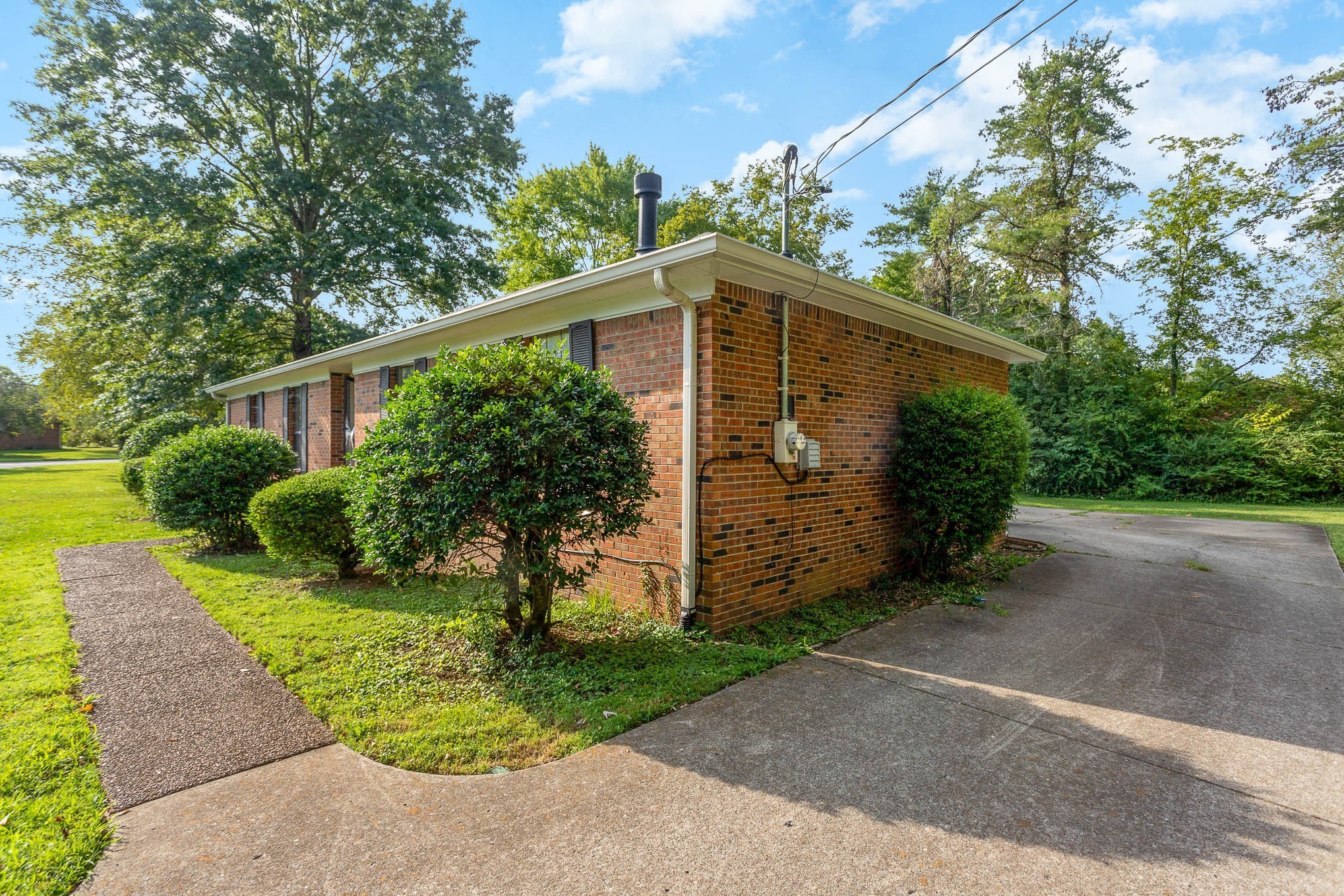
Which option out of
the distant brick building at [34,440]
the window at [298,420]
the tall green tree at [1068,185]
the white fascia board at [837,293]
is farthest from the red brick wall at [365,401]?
the distant brick building at [34,440]

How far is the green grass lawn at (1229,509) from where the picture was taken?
1093 cm

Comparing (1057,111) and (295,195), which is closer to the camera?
(295,195)

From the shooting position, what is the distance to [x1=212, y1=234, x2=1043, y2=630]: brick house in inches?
165

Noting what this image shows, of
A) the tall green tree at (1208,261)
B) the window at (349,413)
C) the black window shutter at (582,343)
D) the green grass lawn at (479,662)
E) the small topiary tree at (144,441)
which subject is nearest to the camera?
the green grass lawn at (479,662)

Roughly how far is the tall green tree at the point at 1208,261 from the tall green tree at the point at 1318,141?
2.19 feet

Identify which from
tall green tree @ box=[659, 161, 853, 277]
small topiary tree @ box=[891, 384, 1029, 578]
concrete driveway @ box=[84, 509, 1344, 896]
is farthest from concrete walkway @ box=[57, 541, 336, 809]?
tall green tree @ box=[659, 161, 853, 277]

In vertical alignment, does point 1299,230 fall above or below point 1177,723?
above

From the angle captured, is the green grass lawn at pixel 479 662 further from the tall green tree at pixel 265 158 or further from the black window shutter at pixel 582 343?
the tall green tree at pixel 265 158

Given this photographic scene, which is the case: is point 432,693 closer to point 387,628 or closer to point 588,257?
point 387,628

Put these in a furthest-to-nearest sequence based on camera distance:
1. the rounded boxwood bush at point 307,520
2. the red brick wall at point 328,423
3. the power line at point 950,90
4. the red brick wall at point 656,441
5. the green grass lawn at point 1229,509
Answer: the green grass lawn at point 1229,509
the red brick wall at point 328,423
the rounded boxwood bush at point 307,520
the power line at point 950,90
the red brick wall at point 656,441

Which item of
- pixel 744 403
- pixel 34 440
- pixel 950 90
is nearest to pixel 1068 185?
pixel 950 90

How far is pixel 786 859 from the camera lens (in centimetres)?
208

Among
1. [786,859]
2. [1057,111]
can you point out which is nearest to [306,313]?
[786,859]

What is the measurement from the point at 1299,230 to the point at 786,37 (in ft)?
57.8
